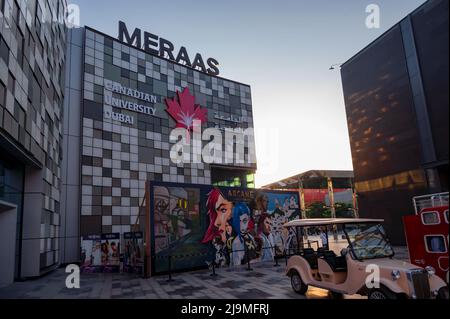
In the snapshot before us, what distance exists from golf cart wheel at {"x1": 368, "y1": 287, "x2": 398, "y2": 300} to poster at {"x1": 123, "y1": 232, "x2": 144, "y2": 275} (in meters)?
12.1

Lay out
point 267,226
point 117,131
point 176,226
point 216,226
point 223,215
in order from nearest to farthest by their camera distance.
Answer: point 176,226 < point 216,226 < point 223,215 < point 267,226 < point 117,131

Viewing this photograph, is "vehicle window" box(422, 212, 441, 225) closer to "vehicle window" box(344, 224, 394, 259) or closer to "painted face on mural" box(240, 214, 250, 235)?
"vehicle window" box(344, 224, 394, 259)

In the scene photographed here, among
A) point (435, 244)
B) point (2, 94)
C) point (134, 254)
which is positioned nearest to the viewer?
point (435, 244)

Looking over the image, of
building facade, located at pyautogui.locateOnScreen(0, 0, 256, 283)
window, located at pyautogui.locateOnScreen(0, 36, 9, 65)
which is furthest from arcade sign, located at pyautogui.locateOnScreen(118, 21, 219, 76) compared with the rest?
window, located at pyautogui.locateOnScreen(0, 36, 9, 65)

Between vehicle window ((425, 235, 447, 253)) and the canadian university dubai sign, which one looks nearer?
vehicle window ((425, 235, 447, 253))

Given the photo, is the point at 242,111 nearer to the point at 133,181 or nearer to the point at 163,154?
the point at 163,154

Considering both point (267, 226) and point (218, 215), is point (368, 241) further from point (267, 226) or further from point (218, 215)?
point (267, 226)

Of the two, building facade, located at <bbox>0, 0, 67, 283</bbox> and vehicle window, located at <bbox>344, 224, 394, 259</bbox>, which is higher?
building facade, located at <bbox>0, 0, 67, 283</bbox>

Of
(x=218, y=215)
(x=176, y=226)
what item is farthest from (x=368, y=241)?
(x=218, y=215)

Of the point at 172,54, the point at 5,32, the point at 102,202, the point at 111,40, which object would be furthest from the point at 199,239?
the point at 172,54

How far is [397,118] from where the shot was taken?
98.6 ft

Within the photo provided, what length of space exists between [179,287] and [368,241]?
803 cm

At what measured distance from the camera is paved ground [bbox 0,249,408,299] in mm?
12289

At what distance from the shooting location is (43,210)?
1972cm
